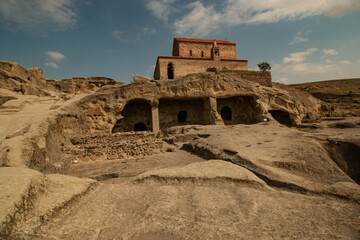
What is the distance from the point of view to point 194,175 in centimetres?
357

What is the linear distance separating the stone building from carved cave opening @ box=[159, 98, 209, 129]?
35.1 feet

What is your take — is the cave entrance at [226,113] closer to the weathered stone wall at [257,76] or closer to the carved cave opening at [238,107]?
the carved cave opening at [238,107]

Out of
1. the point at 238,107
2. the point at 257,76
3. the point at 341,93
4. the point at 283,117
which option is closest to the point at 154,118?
the point at 238,107

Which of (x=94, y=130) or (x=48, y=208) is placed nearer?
(x=48, y=208)

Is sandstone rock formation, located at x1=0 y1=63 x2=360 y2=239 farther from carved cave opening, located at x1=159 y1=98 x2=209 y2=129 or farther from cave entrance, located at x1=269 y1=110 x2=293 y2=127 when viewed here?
cave entrance, located at x1=269 y1=110 x2=293 y2=127

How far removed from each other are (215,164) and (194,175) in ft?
2.63

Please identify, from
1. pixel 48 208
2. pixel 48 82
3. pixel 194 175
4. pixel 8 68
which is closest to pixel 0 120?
pixel 48 208

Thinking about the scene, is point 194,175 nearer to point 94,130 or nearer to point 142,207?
point 142,207

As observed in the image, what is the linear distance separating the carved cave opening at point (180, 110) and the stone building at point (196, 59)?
10.7 m

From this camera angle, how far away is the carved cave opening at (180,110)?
14875 mm

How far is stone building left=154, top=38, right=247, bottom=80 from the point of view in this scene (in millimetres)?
A: 25723

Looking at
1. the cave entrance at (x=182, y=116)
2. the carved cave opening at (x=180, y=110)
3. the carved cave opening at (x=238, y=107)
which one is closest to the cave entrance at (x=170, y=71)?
the cave entrance at (x=182, y=116)

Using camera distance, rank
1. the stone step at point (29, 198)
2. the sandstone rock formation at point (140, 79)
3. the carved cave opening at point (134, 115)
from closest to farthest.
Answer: the stone step at point (29, 198)
the sandstone rock formation at point (140, 79)
the carved cave opening at point (134, 115)

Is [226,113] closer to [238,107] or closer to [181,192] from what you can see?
[238,107]
